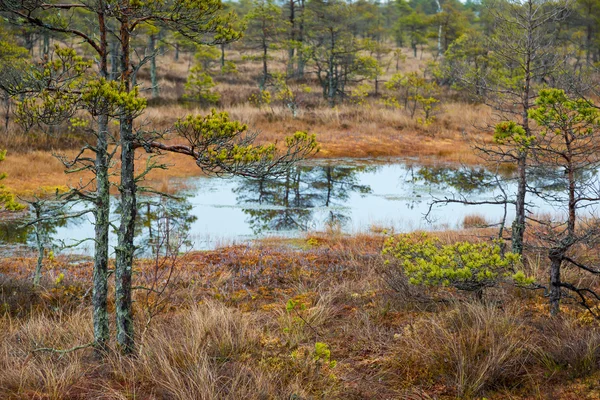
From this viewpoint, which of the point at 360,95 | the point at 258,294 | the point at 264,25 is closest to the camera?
the point at 258,294

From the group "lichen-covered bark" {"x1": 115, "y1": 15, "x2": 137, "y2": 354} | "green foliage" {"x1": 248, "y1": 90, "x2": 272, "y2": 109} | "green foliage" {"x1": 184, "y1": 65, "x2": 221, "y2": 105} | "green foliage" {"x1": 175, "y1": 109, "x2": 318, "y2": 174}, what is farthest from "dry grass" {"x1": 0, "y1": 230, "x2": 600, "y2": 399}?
"green foliage" {"x1": 184, "y1": 65, "x2": 221, "y2": 105}

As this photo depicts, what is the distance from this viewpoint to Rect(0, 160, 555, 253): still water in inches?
531

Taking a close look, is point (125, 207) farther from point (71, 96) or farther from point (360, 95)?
point (360, 95)

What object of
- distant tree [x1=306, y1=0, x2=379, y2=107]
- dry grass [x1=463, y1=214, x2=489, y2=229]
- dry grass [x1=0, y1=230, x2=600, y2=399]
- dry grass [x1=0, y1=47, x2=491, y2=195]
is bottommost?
dry grass [x1=463, y1=214, x2=489, y2=229]

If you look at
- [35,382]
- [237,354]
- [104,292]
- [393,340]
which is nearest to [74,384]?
[35,382]

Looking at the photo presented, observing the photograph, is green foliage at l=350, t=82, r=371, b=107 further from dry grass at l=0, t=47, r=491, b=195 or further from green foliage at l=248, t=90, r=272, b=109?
green foliage at l=248, t=90, r=272, b=109

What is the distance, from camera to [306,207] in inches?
647

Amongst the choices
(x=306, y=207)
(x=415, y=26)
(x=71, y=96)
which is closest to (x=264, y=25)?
(x=306, y=207)

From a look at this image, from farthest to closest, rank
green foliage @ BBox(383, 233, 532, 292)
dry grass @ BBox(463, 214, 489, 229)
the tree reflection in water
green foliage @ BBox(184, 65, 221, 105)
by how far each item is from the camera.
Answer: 1. green foliage @ BBox(184, 65, 221, 105)
2. the tree reflection in water
3. dry grass @ BBox(463, 214, 489, 229)
4. green foliage @ BBox(383, 233, 532, 292)

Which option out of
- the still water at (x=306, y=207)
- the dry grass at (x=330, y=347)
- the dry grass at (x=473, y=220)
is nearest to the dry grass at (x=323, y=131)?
the still water at (x=306, y=207)

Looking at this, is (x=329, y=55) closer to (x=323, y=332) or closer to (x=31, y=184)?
(x=31, y=184)

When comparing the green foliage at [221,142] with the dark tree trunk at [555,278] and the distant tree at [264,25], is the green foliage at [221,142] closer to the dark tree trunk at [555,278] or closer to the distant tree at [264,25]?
the dark tree trunk at [555,278]

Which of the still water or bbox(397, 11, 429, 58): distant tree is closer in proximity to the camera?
the still water

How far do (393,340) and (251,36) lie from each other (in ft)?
102
